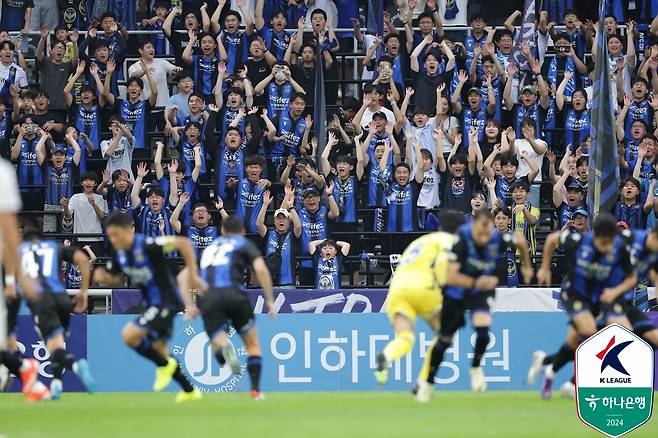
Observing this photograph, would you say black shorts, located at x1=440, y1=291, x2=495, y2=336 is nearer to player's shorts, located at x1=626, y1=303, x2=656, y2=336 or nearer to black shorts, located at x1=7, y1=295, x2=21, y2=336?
player's shorts, located at x1=626, y1=303, x2=656, y2=336

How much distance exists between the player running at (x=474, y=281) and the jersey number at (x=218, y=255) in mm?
2525

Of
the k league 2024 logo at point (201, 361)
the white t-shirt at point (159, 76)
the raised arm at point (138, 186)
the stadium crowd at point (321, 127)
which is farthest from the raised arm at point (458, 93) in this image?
the k league 2024 logo at point (201, 361)

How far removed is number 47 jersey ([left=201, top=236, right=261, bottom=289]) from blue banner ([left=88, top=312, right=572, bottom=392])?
5.47 meters

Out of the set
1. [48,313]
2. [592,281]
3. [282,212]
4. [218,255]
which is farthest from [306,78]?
[592,281]

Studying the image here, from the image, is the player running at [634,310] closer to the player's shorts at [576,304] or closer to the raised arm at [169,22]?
the player's shorts at [576,304]

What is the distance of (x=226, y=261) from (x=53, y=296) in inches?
103

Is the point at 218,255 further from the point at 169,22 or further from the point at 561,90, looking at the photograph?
the point at 169,22

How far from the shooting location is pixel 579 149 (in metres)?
25.0

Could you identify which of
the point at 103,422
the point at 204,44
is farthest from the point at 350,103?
the point at 103,422

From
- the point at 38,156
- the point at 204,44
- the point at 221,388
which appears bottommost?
the point at 221,388

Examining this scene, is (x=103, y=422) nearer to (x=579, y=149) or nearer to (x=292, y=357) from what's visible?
(x=292, y=357)

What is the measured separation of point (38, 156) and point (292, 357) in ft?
21.7

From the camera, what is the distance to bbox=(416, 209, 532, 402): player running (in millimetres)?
16344

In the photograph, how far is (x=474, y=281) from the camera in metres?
16.4
